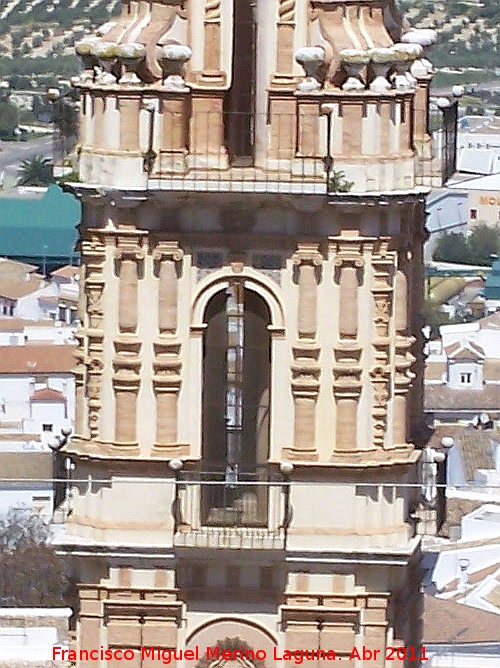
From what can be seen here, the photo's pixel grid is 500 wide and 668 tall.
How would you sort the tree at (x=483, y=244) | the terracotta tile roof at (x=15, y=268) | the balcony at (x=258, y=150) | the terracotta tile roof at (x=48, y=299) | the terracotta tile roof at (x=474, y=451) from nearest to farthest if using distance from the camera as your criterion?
the balcony at (x=258, y=150) → the terracotta tile roof at (x=474, y=451) → the terracotta tile roof at (x=48, y=299) → the terracotta tile roof at (x=15, y=268) → the tree at (x=483, y=244)

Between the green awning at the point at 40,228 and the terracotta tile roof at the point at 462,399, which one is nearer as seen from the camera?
the terracotta tile roof at the point at 462,399

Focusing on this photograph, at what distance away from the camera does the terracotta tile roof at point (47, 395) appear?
103 m

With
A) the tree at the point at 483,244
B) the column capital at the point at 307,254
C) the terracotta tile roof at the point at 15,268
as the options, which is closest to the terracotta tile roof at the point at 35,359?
the terracotta tile roof at the point at 15,268

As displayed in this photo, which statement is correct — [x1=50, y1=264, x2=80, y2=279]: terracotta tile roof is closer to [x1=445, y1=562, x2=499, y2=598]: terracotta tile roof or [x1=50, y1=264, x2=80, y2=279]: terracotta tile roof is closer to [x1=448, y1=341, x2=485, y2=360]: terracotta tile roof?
[x1=448, y1=341, x2=485, y2=360]: terracotta tile roof

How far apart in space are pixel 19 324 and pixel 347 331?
95.1 m

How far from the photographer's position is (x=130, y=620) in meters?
28.5

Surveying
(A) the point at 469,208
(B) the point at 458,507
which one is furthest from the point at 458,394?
(A) the point at 469,208

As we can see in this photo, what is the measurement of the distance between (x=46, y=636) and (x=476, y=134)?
13738 cm

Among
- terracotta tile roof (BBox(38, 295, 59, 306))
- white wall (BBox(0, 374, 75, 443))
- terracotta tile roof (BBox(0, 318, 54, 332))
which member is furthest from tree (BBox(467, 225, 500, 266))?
white wall (BBox(0, 374, 75, 443))

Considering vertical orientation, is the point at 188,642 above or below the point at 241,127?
below

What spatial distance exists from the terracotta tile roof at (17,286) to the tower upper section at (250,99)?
4167 inches

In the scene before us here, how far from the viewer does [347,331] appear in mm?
27969

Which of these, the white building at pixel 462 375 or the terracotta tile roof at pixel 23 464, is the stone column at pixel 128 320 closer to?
the terracotta tile roof at pixel 23 464

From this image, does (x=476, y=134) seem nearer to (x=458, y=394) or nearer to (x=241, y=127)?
(x=458, y=394)
